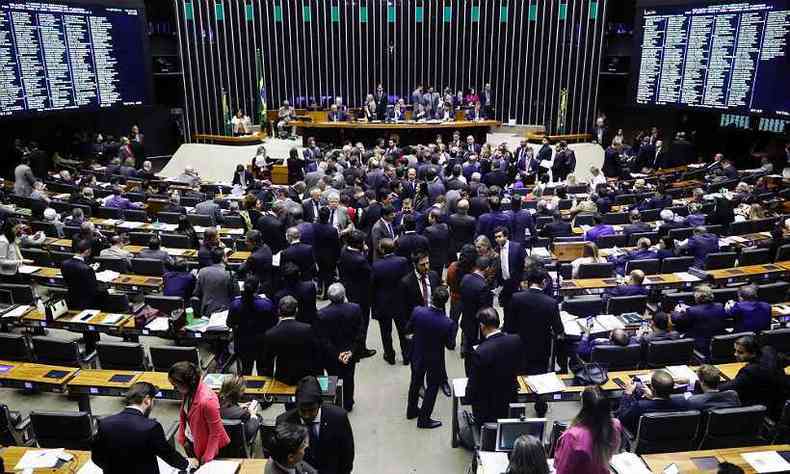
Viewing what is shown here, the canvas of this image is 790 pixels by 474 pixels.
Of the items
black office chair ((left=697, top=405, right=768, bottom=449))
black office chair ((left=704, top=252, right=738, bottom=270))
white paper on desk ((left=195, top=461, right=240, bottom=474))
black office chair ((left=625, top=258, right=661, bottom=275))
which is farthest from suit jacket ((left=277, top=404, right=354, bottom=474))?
black office chair ((left=704, top=252, right=738, bottom=270))

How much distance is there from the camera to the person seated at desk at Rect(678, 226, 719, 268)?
8.09 m

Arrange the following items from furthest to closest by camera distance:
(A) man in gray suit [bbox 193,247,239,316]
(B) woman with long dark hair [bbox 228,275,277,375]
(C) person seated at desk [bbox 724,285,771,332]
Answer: (A) man in gray suit [bbox 193,247,239,316] → (C) person seated at desk [bbox 724,285,771,332] → (B) woman with long dark hair [bbox 228,275,277,375]

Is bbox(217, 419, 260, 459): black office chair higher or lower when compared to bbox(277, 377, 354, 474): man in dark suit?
lower

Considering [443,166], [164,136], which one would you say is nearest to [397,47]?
[164,136]

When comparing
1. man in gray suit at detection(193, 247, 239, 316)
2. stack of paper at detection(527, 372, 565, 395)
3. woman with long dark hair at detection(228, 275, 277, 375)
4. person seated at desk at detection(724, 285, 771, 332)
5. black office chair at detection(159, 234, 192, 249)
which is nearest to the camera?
stack of paper at detection(527, 372, 565, 395)

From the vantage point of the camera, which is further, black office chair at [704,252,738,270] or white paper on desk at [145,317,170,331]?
black office chair at [704,252,738,270]

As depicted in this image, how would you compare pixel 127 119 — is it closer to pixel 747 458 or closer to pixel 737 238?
pixel 737 238

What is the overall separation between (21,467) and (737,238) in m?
9.45

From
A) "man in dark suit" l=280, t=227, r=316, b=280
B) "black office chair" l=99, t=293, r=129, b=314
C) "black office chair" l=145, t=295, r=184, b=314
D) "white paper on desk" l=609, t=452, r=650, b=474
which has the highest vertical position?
"man in dark suit" l=280, t=227, r=316, b=280

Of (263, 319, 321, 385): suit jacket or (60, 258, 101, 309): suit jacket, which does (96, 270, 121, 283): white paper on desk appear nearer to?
(60, 258, 101, 309): suit jacket

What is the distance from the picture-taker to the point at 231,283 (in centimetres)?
629

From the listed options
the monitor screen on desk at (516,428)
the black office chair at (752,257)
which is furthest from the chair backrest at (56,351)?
the black office chair at (752,257)

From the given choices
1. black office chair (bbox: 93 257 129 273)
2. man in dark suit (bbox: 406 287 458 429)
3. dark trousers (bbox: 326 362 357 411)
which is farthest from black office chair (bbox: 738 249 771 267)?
black office chair (bbox: 93 257 129 273)

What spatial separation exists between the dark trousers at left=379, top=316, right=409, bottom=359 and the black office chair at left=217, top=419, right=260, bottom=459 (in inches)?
100
